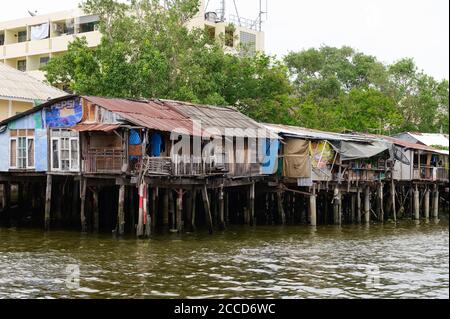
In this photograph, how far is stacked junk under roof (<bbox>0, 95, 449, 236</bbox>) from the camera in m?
25.8

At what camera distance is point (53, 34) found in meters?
52.8

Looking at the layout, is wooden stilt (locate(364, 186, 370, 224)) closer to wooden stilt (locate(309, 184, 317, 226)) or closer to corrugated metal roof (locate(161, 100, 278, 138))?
wooden stilt (locate(309, 184, 317, 226))

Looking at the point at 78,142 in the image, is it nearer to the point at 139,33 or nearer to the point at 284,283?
the point at 284,283

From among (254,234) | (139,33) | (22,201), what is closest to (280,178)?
(254,234)

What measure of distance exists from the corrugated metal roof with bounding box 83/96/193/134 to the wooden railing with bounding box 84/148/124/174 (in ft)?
4.49

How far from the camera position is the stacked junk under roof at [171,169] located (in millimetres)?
25844

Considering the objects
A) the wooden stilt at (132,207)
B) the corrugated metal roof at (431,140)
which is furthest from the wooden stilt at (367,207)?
the corrugated metal roof at (431,140)

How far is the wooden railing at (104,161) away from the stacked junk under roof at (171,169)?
0.13 feet

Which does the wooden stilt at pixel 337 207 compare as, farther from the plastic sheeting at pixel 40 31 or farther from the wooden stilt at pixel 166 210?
the plastic sheeting at pixel 40 31

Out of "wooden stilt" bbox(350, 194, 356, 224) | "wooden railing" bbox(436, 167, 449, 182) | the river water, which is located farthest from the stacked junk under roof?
"wooden railing" bbox(436, 167, 449, 182)

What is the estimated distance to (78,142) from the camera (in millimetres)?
26859

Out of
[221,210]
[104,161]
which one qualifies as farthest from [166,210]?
[104,161]

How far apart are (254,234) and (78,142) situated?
736 cm

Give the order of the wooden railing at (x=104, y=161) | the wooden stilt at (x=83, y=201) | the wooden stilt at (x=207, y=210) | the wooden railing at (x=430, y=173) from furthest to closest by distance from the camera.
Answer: the wooden railing at (x=430, y=173)
the wooden stilt at (x=207, y=210)
the wooden stilt at (x=83, y=201)
the wooden railing at (x=104, y=161)
